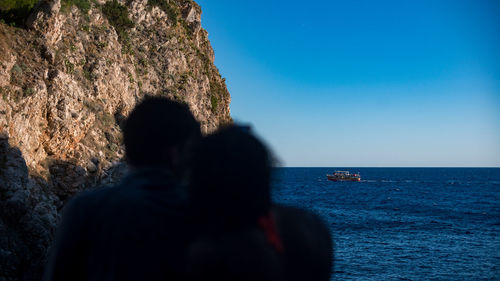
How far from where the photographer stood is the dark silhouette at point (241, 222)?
49.8 inches

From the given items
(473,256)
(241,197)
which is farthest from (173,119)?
(473,256)

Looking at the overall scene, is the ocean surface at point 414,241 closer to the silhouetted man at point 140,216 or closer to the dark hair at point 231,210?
the silhouetted man at point 140,216

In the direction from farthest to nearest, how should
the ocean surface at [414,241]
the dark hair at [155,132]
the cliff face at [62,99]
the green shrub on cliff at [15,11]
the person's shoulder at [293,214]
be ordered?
the ocean surface at [414,241]
the green shrub on cliff at [15,11]
the cliff face at [62,99]
the dark hair at [155,132]
the person's shoulder at [293,214]

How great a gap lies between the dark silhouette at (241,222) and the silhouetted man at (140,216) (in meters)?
0.22

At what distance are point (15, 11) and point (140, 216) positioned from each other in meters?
19.3

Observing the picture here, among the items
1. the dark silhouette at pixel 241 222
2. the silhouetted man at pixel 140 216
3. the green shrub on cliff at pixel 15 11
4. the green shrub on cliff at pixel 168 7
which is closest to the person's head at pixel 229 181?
the dark silhouette at pixel 241 222

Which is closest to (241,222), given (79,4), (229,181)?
(229,181)

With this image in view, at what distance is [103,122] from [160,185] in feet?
63.7

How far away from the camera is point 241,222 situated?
4.39 ft

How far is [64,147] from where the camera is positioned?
16.2 meters

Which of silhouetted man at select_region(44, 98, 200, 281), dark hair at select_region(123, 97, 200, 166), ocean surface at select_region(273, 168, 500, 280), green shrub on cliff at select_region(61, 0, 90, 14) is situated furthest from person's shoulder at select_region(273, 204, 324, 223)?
green shrub on cliff at select_region(61, 0, 90, 14)

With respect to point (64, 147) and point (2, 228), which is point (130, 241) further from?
point (64, 147)

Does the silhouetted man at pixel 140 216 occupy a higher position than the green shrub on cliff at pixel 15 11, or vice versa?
the green shrub on cliff at pixel 15 11

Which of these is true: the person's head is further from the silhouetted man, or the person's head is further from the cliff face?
the cliff face
